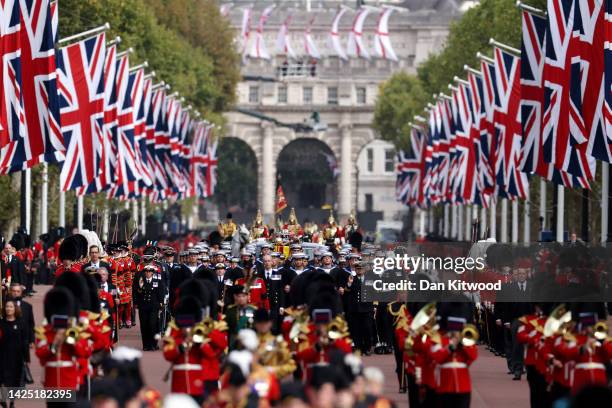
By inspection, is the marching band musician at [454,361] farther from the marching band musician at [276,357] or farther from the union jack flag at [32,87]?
the union jack flag at [32,87]

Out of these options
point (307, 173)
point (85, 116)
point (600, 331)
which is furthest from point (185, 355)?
point (307, 173)

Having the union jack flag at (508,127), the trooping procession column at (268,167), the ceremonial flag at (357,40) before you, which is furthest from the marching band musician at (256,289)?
the trooping procession column at (268,167)

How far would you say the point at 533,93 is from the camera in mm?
42969

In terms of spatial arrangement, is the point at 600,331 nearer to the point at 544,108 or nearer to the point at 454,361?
the point at 454,361

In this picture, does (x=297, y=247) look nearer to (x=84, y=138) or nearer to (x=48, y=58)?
(x=48, y=58)

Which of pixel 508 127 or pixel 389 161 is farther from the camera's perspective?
pixel 389 161

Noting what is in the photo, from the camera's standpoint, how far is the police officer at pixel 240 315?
1006 inches

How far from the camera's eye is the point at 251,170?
164750 millimetres

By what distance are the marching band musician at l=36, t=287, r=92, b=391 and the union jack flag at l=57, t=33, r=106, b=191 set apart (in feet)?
87.0

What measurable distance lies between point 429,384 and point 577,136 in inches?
628

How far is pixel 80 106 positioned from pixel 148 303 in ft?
43.7

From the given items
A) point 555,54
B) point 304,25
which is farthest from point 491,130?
point 304,25

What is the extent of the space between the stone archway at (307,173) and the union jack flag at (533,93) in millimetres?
117877

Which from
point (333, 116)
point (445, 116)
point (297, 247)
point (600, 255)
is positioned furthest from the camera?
point (333, 116)
